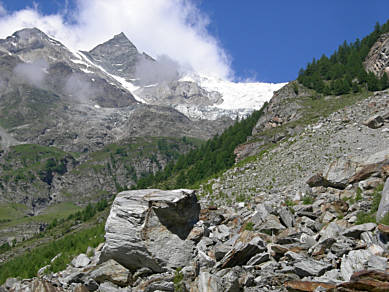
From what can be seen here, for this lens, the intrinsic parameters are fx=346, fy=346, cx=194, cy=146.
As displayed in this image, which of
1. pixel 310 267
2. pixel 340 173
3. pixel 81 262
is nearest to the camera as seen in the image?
pixel 310 267

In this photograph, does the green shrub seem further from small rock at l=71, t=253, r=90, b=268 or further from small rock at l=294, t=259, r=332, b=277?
small rock at l=71, t=253, r=90, b=268

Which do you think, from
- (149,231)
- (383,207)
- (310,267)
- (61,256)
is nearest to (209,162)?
(61,256)

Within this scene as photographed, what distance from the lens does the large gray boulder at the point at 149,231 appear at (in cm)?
2194

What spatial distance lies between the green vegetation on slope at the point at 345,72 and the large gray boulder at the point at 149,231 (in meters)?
74.4

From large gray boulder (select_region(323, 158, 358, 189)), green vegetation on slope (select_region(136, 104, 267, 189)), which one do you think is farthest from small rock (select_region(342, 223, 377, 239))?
green vegetation on slope (select_region(136, 104, 267, 189))

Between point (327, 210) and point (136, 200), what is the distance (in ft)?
40.1

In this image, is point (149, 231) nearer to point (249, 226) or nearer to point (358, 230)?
point (249, 226)

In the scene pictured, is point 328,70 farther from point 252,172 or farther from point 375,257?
point 375,257

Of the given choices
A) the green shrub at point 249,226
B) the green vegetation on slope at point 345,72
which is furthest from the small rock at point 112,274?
the green vegetation on slope at point 345,72

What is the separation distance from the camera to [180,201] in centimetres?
2345

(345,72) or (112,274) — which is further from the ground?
(345,72)

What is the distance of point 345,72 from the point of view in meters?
102

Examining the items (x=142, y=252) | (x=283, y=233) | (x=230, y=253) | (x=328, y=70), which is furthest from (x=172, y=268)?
(x=328, y=70)

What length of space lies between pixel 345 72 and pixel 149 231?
3806 inches
